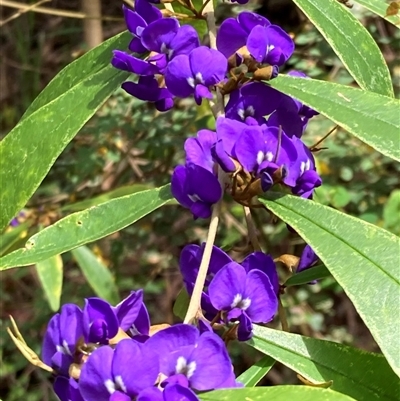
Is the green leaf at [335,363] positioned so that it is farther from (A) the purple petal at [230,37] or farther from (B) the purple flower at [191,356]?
(A) the purple petal at [230,37]

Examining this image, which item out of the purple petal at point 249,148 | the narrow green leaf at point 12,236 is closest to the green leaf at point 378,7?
the purple petal at point 249,148

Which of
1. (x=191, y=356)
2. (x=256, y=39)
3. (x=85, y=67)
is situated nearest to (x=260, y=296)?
(x=191, y=356)

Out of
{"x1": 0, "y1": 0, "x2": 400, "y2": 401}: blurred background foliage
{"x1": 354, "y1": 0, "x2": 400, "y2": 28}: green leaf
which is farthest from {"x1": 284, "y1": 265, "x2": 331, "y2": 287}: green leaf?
{"x1": 0, "y1": 0, "x2": 400, "y2": 401}: blurred background foliage

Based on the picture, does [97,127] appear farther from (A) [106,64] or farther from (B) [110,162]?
(A) [106,64]

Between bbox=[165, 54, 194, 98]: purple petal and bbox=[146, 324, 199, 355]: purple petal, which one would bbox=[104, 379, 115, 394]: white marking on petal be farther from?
bbox=[165, 54, 194, 98]: purple petal

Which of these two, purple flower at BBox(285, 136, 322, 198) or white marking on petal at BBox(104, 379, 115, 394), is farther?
purple flower at BBox(285, 136, 322, 198)

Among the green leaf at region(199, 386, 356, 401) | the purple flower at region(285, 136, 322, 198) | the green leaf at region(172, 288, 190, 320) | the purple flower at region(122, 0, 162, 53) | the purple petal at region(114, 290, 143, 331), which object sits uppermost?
the purple flower at region(122, 0, 162, 53)
